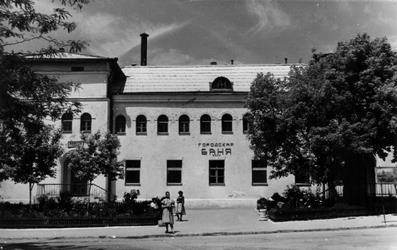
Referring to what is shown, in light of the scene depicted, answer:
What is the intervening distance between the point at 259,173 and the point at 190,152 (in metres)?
5.09

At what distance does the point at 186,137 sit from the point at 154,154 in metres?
2.57

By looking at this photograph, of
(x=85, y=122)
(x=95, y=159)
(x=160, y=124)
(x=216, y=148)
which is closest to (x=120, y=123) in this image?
(x=85, y=122)

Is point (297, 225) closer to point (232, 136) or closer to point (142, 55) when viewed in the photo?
point (232, 136)

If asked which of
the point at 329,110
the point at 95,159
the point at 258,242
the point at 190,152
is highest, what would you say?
the point at 329,110

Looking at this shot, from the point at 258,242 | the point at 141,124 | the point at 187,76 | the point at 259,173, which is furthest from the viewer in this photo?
the point at 187,76

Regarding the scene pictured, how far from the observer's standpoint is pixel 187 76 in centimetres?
3966

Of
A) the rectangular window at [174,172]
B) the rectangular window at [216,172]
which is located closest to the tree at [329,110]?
the rectangular window at [216,172]

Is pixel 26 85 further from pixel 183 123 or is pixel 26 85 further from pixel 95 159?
pixel 183 123

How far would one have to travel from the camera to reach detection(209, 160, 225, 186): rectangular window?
36094 mm

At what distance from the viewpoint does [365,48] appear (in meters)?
26.2

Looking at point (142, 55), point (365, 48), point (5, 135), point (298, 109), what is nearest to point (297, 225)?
point (298, 109)

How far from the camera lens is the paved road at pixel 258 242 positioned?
14914 millimetres

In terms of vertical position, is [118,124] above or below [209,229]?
above

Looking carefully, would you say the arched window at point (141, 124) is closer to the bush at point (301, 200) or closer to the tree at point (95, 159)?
the tree at point (95, 159)
